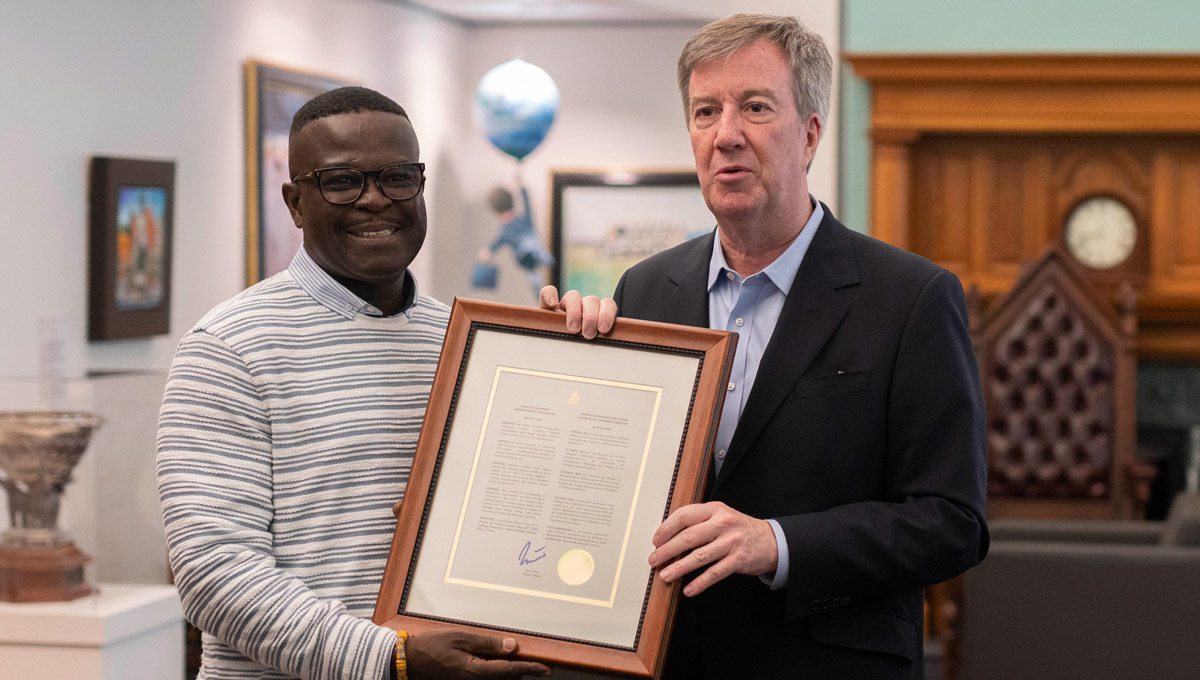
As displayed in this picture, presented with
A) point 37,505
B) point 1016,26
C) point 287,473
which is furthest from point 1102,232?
point 287,473

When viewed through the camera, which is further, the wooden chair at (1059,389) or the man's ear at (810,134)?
the wooden chair at (1059,389)

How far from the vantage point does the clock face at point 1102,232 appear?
20.2 ft

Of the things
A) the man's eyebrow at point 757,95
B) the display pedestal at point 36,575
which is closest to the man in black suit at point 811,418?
the man's eyebrow at point 757,95

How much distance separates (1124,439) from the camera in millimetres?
5398

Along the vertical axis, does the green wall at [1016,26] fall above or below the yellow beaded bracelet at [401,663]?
above

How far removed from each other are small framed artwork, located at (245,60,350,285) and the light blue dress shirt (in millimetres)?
3562

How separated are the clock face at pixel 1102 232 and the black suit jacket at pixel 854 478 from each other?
485 centimetres

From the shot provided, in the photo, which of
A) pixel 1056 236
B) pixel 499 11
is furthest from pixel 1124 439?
pixel 499 11

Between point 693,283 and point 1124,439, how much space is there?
418 centimetres

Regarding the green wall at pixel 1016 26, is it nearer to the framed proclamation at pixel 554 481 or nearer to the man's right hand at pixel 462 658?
the framed proclamation at pixel 554 481

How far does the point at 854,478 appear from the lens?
65.5 inches

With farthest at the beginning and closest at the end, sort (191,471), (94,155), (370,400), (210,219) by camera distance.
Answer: (210,219)
(94,155)
(370,400)
(191,471)

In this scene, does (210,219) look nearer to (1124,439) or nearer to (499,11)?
(499,11)
